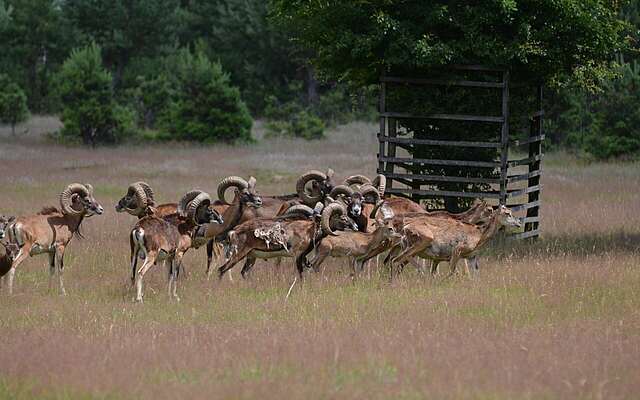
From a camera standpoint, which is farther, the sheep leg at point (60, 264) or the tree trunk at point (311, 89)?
the tree trunk at point (311, 89)

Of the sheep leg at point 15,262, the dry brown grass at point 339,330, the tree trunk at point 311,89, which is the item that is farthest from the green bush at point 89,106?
the sheep leg at point 15,262

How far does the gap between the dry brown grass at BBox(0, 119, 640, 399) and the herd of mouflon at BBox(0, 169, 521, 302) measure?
40 cm

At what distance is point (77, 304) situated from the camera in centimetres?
1488

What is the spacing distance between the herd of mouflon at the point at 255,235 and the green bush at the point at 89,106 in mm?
31214

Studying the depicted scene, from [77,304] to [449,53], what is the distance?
853 centimetres

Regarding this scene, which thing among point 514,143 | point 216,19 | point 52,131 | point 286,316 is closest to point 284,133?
point 52,131

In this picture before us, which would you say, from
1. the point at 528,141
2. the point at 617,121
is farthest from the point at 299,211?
the point at 617,121

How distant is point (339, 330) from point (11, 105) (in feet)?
152

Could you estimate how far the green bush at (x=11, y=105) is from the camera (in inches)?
2185

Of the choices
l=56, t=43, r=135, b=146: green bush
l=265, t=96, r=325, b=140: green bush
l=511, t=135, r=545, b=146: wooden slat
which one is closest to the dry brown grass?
l=511, t=135, r=545, b=146: wooden slat

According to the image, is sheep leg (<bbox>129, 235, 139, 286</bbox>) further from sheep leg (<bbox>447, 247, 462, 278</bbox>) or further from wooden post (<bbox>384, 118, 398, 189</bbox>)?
wooden post (<bbox>384, 118, 398, 189</bbox>)

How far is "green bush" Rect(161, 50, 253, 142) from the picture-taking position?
49.5 metres

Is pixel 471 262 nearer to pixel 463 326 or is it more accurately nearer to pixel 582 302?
pixel 582 302

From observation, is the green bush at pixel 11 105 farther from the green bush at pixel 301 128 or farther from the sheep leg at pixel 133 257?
the sheep leg at pixel 133 257
